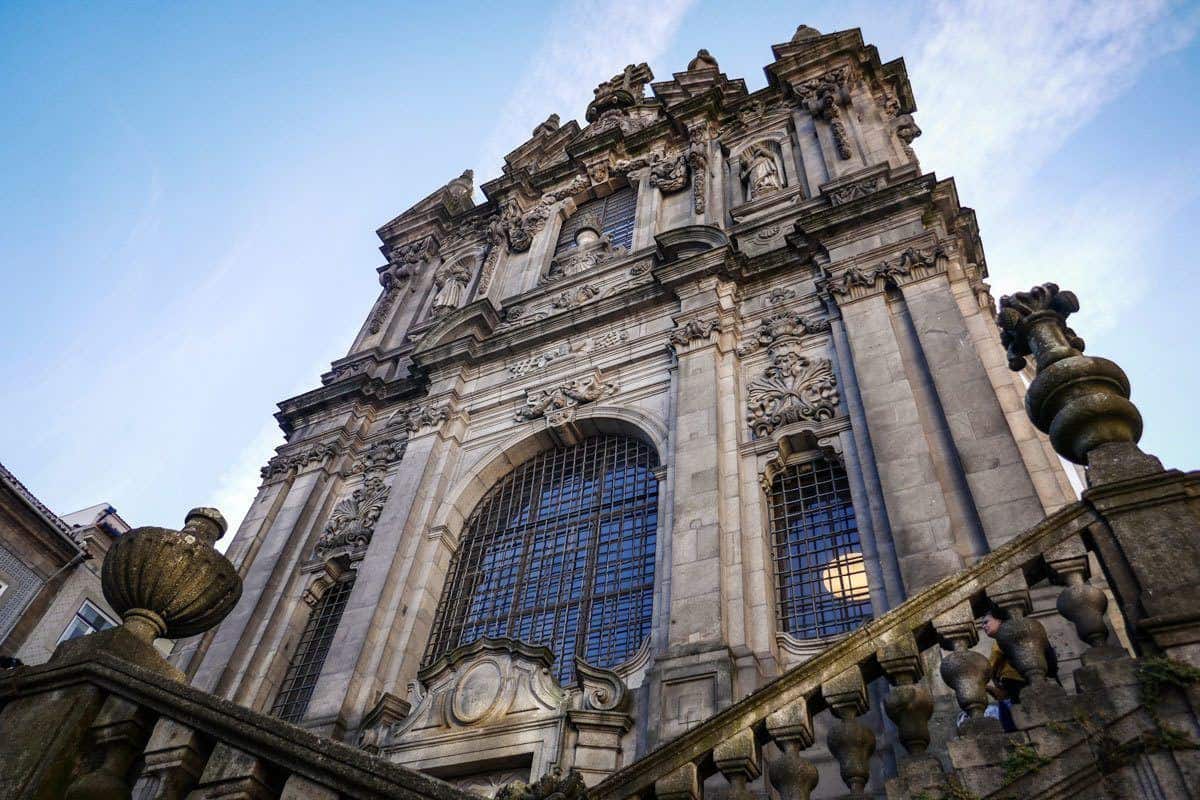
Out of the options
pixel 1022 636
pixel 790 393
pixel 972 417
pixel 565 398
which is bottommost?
pixel 1022 636

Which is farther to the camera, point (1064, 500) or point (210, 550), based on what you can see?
point (1064, 500)

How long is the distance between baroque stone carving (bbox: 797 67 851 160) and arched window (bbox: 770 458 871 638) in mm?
8099

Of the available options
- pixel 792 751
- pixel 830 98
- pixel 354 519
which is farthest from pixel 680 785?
pixel 830 98

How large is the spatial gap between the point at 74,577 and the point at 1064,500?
22.6 m

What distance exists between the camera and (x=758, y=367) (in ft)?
42.8

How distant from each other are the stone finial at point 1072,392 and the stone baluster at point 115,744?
19.9 ft

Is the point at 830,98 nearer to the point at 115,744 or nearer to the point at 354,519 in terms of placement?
the point at 354,519

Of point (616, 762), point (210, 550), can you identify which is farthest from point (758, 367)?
point (210, 550)

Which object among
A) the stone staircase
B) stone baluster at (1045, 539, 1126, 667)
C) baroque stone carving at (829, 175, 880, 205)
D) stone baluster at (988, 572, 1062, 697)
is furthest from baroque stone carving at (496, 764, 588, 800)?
baroque stone carving at (829, 175, 880, 205)

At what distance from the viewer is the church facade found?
9469 millimetres

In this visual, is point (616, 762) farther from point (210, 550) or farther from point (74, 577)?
point (74, 577)

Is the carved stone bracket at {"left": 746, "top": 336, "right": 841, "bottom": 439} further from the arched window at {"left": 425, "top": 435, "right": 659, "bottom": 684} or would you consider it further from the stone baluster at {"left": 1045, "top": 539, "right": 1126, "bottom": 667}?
the stone baluster at {"left": 1045, "top": 539, "right": 1126, "bottom": 667}

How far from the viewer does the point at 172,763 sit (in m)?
4.67

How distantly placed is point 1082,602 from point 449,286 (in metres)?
18.6
